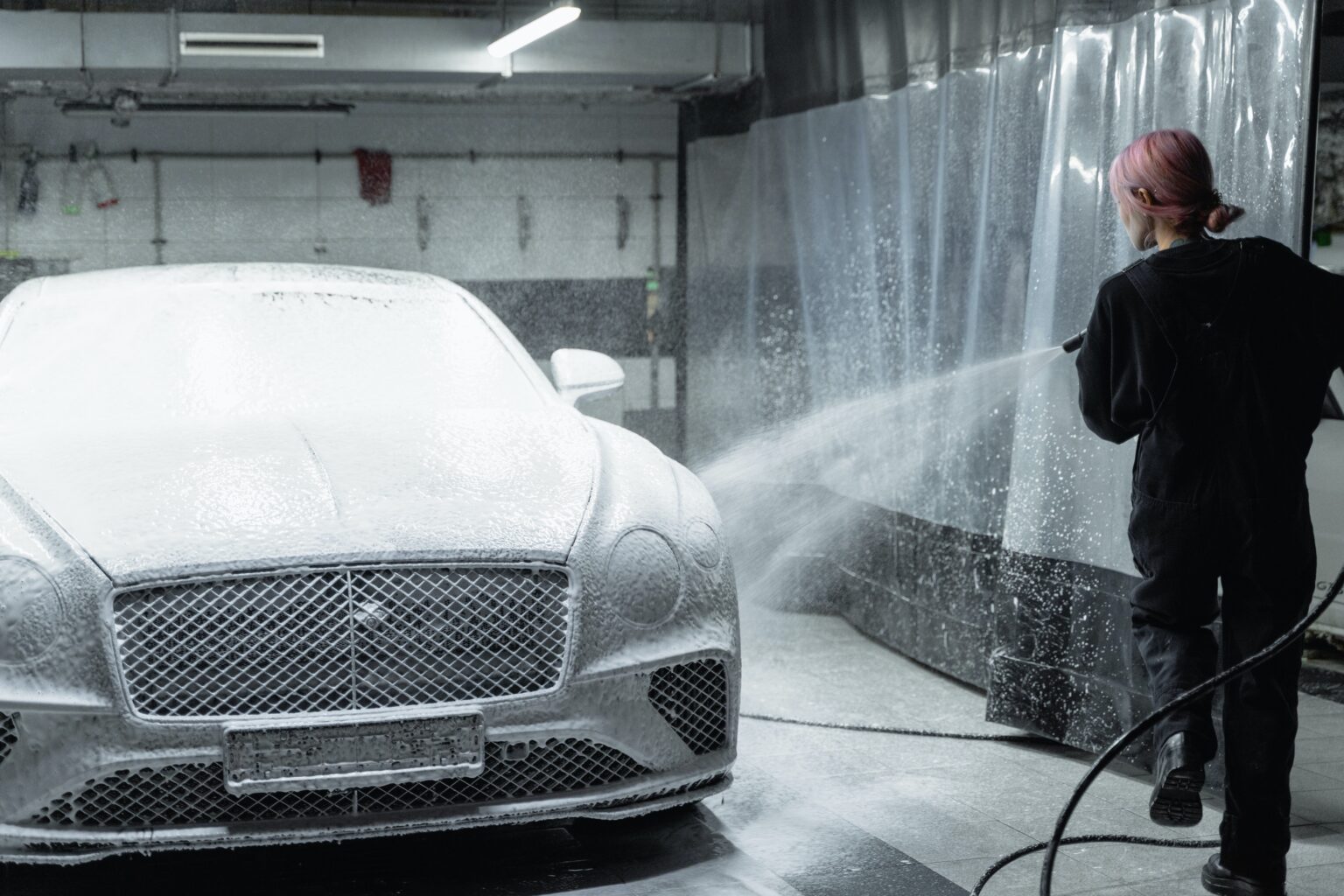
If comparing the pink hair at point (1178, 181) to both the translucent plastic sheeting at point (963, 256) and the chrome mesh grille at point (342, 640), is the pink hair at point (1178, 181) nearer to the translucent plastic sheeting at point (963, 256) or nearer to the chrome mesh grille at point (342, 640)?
the translucent plastic sheeting at point (963, 256)

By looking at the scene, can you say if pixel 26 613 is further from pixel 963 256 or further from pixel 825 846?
pixel 963 256

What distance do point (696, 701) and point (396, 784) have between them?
77cm

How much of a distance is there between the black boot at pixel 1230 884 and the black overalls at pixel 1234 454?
0.13 m

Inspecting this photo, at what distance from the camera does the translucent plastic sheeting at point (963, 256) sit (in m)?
4.50

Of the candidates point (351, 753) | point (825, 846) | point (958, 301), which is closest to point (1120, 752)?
point (825, 846)

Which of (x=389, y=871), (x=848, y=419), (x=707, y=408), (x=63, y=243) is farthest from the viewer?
(x=63, y=243)

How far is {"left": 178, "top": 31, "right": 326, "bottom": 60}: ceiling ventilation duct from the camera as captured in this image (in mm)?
9492

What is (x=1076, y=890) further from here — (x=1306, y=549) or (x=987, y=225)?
(x=987, y=225)

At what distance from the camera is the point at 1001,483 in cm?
606

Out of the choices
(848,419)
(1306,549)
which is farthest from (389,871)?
(848,419)

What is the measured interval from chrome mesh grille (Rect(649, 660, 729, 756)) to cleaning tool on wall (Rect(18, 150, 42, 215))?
971 cm

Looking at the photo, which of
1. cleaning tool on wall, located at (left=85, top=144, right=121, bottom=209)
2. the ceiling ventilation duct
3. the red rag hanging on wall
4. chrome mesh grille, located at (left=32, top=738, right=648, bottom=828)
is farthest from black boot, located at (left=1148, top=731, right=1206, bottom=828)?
cleaning tool on wall, located at (left=85, top=144, right=121, bottom=209)

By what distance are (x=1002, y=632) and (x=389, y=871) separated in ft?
7.90

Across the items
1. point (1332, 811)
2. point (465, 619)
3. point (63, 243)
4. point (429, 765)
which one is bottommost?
point (1332, 811)
